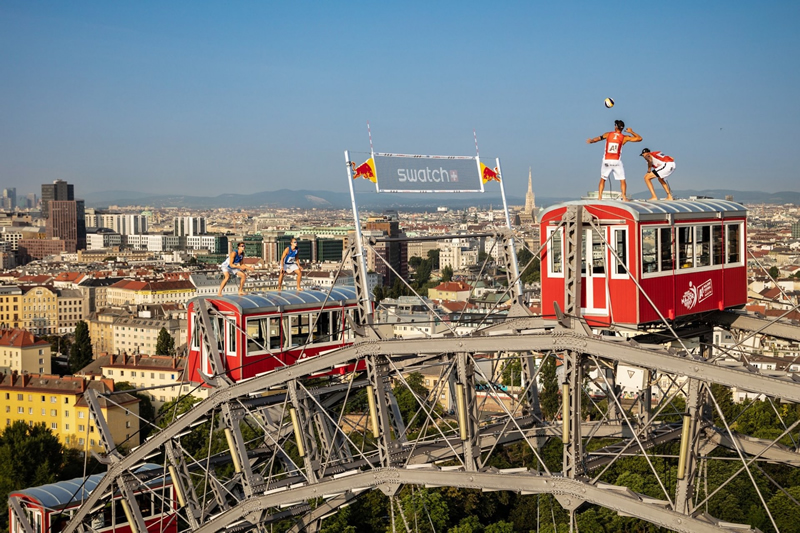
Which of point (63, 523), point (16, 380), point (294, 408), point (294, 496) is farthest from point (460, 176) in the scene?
point (16, 380)

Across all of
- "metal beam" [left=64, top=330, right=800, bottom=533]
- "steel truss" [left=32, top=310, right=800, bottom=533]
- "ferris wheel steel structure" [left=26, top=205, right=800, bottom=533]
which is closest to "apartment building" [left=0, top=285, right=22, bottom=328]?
"ferris wheel steel structure" [left=26, top=205, right=800, bottom=533]

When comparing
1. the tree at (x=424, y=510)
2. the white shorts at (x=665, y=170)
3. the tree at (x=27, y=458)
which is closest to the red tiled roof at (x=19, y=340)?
the tree at (x=27, y=458)

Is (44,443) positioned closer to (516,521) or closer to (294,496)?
(516,521)

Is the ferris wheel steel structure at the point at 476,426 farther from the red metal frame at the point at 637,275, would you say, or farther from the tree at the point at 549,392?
the tree at the point at 549,392

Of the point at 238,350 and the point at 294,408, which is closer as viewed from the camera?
the point at 294,408

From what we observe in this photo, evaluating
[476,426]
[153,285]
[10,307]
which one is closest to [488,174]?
[476,426]

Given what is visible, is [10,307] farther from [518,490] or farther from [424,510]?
[518,490]

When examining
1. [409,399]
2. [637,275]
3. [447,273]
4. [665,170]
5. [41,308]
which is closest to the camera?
[637,275]
